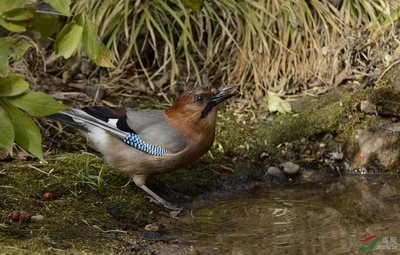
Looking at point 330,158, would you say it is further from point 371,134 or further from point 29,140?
point 29,140

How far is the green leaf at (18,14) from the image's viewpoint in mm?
3584

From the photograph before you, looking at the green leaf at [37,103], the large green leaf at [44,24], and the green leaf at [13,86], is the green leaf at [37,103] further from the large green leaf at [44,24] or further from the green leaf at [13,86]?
the large green leaf at [44,24]

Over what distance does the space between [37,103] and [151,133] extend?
2.14 metres

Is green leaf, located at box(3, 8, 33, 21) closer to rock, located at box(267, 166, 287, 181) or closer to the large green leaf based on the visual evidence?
the large green leaf

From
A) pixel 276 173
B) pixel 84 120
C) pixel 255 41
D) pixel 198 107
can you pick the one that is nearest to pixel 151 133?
pixel 198 107

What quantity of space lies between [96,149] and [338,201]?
85.3 inches

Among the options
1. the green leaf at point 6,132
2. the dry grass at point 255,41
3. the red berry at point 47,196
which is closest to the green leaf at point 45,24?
the green leaf at point 6,132

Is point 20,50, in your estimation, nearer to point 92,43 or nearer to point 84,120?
point 92,43

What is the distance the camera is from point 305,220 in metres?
5.21

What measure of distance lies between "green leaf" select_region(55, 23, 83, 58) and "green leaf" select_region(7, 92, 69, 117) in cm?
28

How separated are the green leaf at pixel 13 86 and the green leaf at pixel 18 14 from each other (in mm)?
322

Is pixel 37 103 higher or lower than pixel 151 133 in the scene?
higher

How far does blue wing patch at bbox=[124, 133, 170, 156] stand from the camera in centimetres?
553

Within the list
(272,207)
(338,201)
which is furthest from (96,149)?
(338,201)
